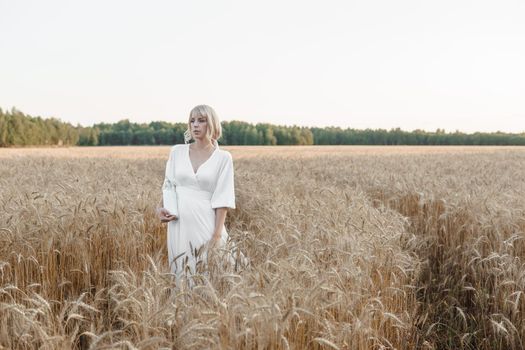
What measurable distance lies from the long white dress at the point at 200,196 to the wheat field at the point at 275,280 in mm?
401

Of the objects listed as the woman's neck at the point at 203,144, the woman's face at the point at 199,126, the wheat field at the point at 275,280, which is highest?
the woman's face at the point at 199,126

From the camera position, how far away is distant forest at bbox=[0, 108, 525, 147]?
87.0 m

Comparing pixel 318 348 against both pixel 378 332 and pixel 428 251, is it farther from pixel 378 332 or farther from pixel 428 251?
pixel 428 251

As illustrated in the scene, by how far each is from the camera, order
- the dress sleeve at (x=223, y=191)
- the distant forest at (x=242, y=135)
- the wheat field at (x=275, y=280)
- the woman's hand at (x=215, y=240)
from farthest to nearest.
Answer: the distant forest at (x=242, y=135) < the dress sleeve at (x=223, y=191) < the woman's hand at (x=215, y=240) < the wheat field at (x=275, y=280)

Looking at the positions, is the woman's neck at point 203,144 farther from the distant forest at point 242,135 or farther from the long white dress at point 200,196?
the distant forest at point 242,135

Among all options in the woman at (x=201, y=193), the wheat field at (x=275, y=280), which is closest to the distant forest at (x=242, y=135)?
the wheat field at (x=275, y=280)

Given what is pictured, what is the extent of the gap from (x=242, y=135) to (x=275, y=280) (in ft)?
282

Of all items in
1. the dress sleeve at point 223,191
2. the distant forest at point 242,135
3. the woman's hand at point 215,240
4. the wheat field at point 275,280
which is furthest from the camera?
the distant forest at point 242,135

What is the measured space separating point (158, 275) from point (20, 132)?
3460 inches

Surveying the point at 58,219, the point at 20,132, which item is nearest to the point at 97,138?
the point at 20,132

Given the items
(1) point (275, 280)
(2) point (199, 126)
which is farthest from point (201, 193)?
(1) point (275, 280)

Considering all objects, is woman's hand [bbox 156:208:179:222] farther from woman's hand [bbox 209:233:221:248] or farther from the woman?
woman's hand [bbox 209:233:221:248]

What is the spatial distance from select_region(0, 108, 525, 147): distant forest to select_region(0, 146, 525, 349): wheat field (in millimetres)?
80316

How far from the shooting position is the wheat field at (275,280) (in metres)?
2.35
